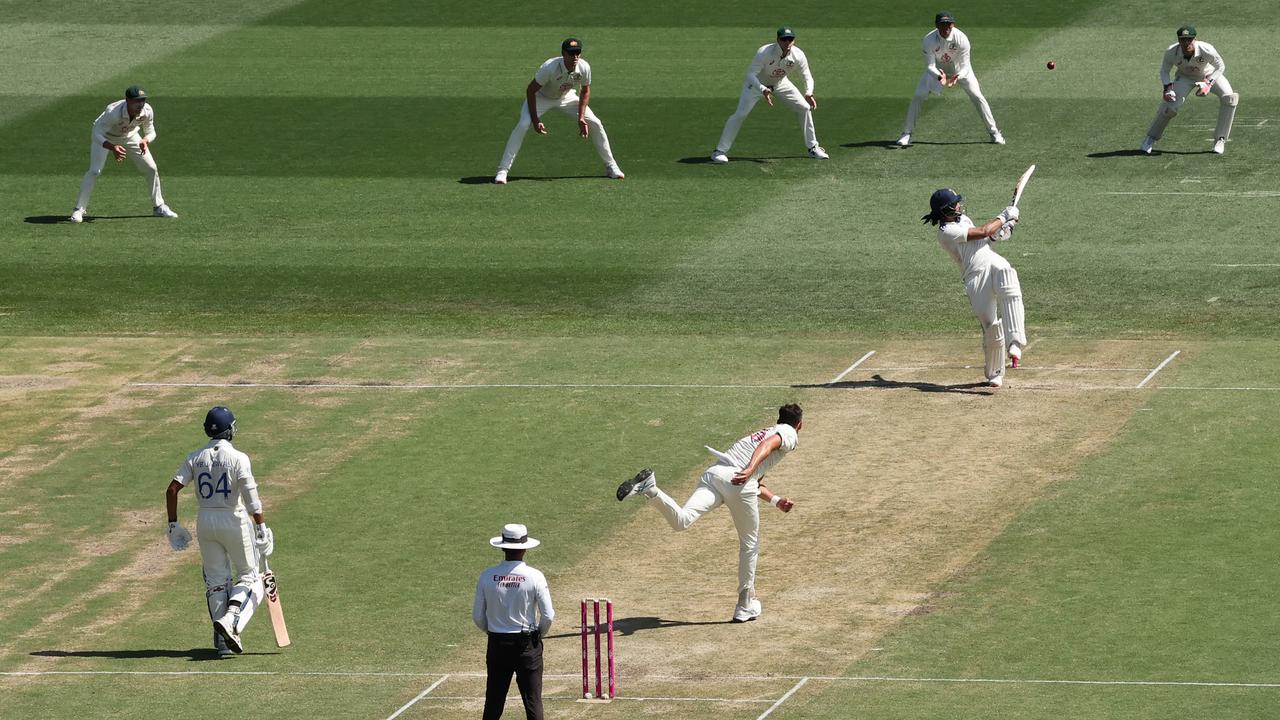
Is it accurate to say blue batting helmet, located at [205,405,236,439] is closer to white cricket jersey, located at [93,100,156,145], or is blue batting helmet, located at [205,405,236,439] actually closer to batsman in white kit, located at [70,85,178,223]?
batsman in white kit, located at [70,85,178,223]

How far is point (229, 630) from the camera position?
707 inches

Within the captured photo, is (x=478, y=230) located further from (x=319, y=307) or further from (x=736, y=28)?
(x=736, y=28)

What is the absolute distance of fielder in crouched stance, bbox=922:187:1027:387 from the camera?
2567 cm

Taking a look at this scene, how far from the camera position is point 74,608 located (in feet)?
64.0

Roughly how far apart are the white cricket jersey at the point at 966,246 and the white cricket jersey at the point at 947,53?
1161 centimetres

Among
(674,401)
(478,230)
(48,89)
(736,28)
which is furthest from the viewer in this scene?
(736,28)

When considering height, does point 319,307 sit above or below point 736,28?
below

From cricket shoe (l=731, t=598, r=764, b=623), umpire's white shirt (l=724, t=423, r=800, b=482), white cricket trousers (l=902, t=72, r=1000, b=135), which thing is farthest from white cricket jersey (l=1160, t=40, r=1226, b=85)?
cricket shoe (l=731, t=598, r=764, b=623)

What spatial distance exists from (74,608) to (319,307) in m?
12.1

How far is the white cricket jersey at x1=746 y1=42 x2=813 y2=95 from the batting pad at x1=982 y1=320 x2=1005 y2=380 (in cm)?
1148

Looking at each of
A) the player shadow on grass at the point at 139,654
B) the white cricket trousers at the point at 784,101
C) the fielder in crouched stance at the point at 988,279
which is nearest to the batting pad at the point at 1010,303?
the fielder in crouched stance at the point at 988,279

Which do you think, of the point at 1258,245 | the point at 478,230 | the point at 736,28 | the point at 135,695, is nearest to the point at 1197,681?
the point at 135,695

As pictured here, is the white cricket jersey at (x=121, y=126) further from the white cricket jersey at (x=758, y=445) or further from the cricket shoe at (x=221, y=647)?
the white cricket jersey at (x=758, y=445)

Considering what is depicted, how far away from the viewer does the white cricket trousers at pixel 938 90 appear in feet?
122
